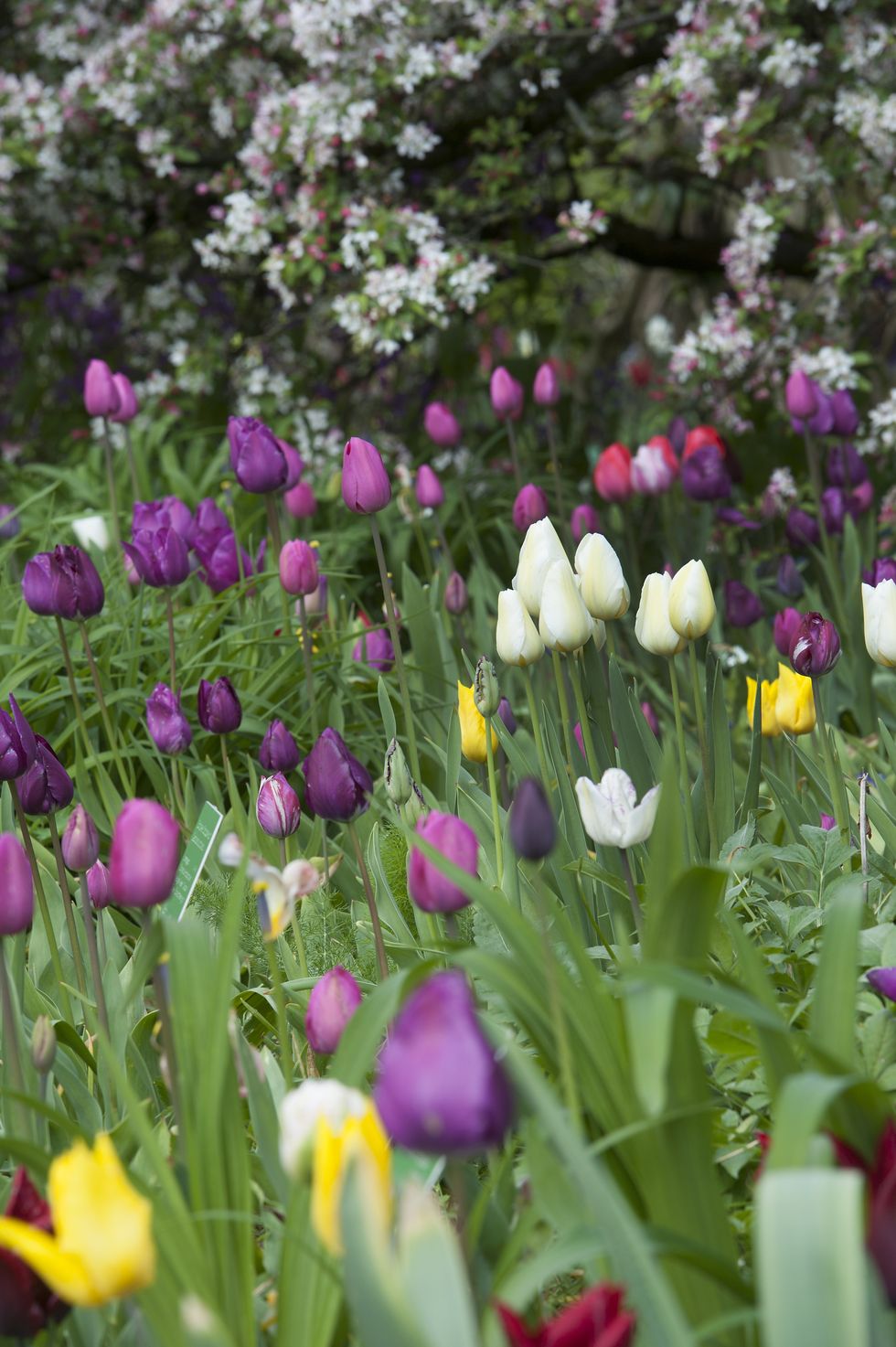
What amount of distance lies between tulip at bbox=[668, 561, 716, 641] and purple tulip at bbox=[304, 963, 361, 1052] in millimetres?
662

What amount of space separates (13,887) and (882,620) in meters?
1.10

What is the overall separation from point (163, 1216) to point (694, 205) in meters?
6.39

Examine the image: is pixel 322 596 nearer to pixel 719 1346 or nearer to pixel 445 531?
pixel 445 531

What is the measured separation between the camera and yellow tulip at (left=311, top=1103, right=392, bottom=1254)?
0.86 m

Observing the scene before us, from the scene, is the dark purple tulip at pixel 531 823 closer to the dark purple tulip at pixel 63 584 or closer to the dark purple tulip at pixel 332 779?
the dark purple tulip at pixel 332 779

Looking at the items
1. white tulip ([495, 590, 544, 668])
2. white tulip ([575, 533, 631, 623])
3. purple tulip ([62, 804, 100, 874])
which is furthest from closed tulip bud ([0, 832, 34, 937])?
white tulip ([575, 533, 631, 623])

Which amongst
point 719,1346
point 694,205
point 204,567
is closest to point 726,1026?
point 719,1346

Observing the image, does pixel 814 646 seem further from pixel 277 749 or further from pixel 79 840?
pixel 79 840

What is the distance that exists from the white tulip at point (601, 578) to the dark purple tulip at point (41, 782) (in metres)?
0.68

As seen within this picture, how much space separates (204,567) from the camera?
2.88 metres

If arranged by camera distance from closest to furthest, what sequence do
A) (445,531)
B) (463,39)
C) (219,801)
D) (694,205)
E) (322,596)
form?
1. (219,801)
2. (322,596)
3. (463,39)
4. (445,531)
5. (694,205)

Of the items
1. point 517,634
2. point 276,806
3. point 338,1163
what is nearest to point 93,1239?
point 338,1163

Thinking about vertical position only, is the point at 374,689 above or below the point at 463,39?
below

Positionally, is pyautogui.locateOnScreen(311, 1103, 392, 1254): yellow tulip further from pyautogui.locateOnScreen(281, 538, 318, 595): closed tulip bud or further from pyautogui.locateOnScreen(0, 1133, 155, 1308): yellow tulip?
pyautogui.locateOnScreen(281, 538, 318, 595): closed tulip bud
